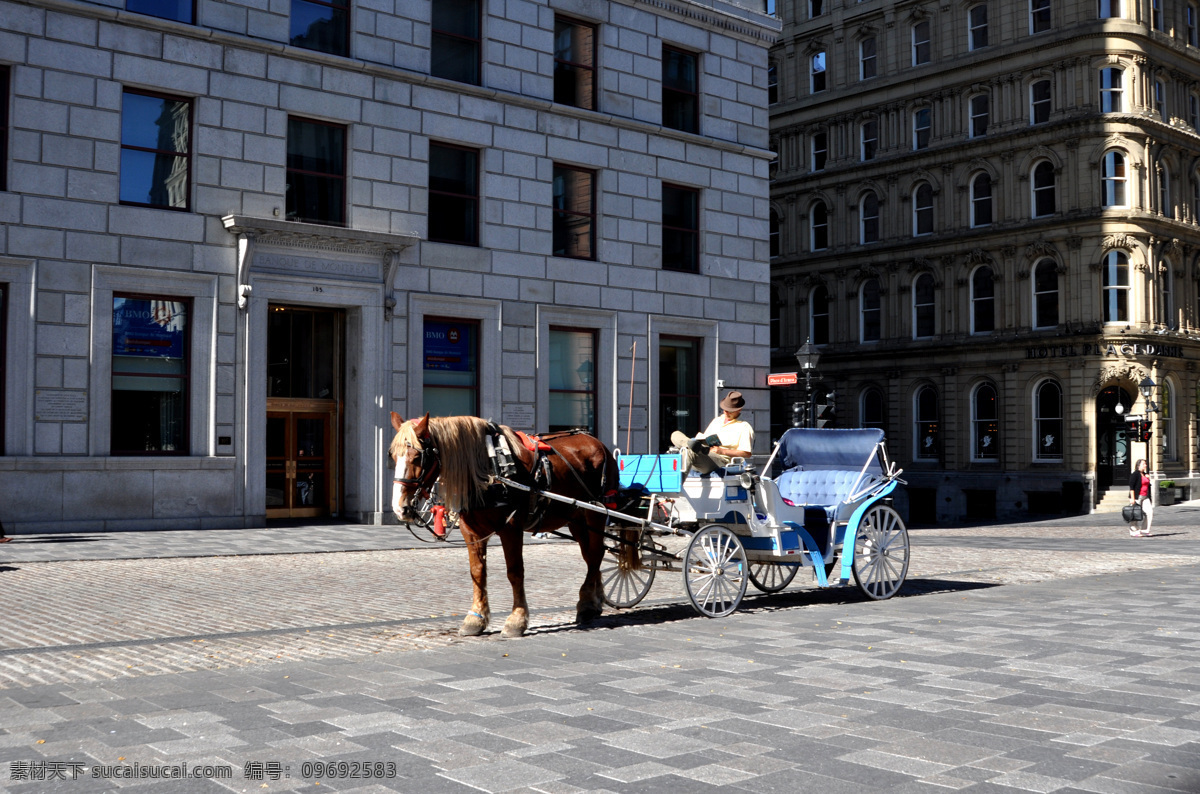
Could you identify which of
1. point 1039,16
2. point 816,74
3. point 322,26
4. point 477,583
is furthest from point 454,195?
point 816,74

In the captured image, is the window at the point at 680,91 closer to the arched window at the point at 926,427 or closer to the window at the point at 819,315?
the arched window at the point at 926,427

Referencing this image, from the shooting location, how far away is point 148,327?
2119 cm

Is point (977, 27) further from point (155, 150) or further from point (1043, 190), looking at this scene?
point (155, 150)

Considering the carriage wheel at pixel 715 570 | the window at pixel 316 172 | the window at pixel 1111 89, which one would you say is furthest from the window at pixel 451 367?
the window at pixel 1111 89

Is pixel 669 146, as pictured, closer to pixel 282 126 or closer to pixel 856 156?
pixel 282 126

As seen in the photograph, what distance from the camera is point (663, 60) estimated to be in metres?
28.8

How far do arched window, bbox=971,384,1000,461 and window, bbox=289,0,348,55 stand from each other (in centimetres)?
3102

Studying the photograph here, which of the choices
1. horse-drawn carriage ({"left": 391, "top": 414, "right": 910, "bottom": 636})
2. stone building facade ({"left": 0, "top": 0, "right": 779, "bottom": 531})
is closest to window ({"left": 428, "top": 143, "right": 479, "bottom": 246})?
stone building facade ({"left": 0, "top": 0, "right": 779, "bottom": 531})

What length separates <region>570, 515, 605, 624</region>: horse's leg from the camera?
10.7 m

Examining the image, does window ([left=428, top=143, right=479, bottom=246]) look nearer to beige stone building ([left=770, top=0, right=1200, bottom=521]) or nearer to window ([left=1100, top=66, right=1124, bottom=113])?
beige stone building ([left=770, top=0, right=1200, bottom=521])

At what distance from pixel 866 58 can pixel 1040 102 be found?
872 cm

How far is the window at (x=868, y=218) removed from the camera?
50.3m

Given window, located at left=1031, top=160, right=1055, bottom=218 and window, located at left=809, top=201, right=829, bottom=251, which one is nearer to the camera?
window, located at left=1031, top=160, right=1055, bottom=218

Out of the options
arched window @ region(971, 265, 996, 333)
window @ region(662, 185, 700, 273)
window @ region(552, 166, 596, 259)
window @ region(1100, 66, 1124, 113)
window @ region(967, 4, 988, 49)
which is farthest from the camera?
window @ region(967, 4, 988, 49)
